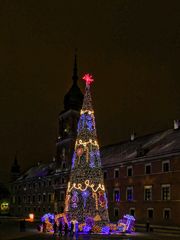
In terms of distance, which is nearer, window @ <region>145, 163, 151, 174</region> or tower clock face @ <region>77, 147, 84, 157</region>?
tower clock face @ <region>77, 147, 84, 157</region>

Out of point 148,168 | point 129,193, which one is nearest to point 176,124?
point 148,168

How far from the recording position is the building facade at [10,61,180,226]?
164 feet

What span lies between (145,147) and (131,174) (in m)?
4.57

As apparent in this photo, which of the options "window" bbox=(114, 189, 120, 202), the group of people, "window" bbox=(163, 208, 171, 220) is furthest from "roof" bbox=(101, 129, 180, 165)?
the group of people

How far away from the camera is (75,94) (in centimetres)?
7725

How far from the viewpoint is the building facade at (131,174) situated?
50.0 m

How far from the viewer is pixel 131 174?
57.8 meters

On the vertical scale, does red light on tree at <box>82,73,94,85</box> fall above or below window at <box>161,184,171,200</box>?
above

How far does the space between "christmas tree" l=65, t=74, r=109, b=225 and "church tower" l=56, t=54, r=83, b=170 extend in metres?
37.6

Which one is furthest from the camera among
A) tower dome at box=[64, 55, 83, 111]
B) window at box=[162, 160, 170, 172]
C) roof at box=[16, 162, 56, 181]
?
roof at box=[16, 162, 56, 181]

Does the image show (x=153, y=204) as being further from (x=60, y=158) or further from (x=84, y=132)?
(x=60, y=158)

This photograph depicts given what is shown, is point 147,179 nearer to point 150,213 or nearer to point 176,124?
point 150,213

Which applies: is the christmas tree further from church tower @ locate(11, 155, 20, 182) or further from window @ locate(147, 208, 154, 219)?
church tower @ locate(11, 155, 20, 182)

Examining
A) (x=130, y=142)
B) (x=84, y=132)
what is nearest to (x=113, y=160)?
(x=130, y=142)
